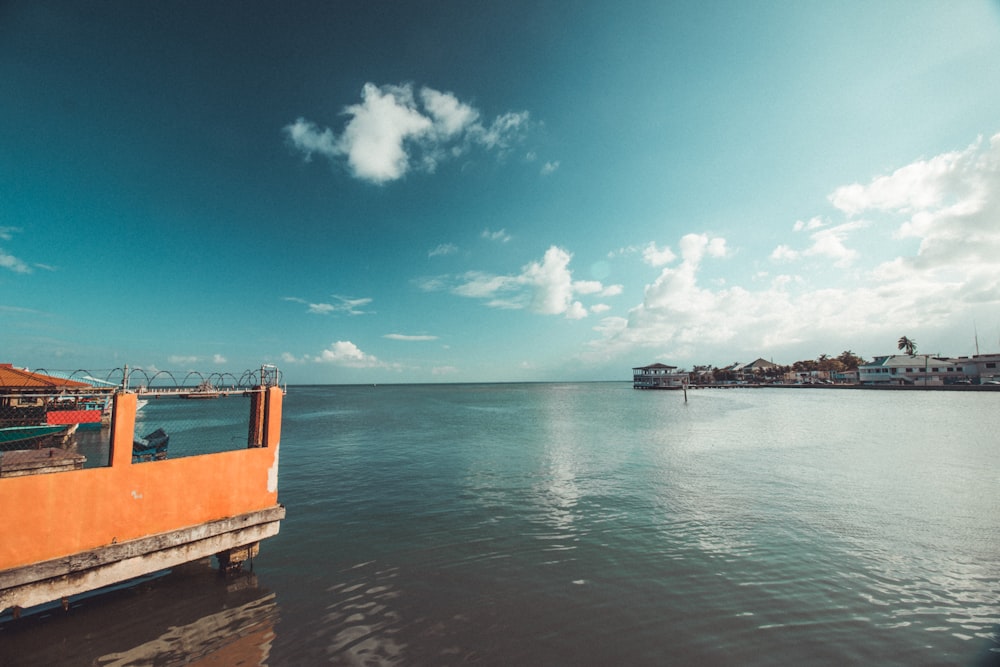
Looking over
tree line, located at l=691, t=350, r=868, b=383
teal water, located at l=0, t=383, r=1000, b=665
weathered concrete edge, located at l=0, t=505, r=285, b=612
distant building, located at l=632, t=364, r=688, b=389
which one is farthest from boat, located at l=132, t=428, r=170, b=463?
tree line, located at l=691, t=350, r=868, b=383

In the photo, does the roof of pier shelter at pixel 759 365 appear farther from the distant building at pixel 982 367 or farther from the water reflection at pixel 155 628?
the water reflection at pixel 155 628

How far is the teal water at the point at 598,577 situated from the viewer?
21.2ft

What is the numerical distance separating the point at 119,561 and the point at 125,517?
69 cm

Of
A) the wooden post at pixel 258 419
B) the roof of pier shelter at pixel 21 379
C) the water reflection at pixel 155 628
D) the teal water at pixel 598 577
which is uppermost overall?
the roof of pier shelter at pixel 21 379

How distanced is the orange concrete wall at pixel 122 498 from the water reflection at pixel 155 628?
1626mm

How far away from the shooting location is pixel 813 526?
11.4 m

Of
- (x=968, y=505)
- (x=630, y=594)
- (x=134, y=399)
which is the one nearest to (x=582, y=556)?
(x=630, y=594)

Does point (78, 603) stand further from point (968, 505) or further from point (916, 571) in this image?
point (968, 505)

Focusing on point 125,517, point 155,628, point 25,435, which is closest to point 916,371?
point 155,628

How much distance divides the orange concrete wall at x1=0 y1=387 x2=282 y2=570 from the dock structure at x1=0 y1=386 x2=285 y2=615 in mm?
13

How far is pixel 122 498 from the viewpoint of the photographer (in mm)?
6746

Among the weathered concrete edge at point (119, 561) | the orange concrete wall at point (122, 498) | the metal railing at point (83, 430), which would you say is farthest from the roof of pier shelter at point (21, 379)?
the weathered concrete edge at point (119, 561)

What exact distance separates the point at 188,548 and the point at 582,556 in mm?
8538

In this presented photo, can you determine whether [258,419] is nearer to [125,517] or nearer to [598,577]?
[125,517]
